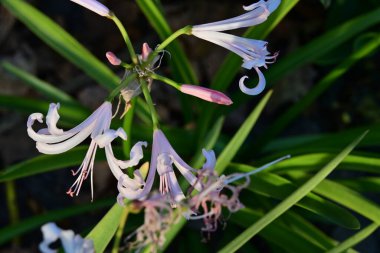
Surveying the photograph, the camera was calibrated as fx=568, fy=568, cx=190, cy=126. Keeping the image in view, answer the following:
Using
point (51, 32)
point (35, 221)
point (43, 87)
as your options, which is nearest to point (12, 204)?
point (35, 221)

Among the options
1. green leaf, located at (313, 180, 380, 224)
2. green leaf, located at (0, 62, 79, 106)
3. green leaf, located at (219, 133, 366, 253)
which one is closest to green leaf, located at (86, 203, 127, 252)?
green leaf, located at (219, 133, 366, 253)

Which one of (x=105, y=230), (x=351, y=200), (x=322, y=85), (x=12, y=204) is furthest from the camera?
(x=12, y=204)

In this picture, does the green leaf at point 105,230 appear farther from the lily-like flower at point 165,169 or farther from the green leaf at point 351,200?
the green leaf at point 351,200

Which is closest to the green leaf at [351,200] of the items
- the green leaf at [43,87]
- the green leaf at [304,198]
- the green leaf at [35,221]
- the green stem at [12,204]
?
the green leaf at [304,198]

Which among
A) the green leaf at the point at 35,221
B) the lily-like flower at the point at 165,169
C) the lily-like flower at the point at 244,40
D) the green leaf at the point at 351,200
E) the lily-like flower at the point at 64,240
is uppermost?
the green leaf at the point at 35,221

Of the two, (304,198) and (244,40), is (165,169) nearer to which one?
(244,40)
